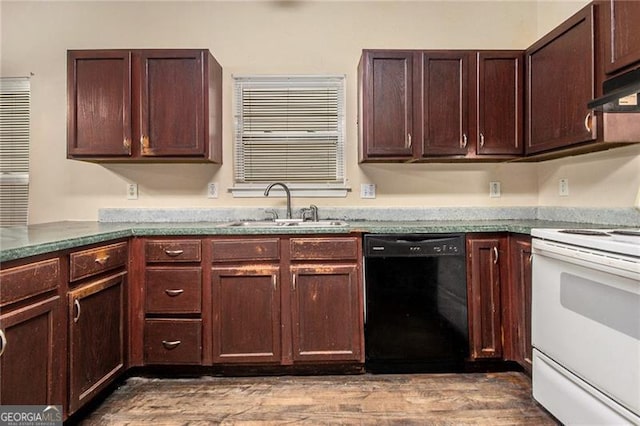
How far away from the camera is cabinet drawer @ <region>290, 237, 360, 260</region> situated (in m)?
2.33

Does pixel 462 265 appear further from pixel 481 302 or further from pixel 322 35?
pixel 322 35

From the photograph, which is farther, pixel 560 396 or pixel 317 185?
pixel 317 185

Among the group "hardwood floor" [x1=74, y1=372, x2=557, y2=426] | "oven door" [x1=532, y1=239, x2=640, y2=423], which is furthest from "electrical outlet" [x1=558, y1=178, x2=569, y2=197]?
"hardwood floor" [x1=74, y1=372, x2=557, y2=426]

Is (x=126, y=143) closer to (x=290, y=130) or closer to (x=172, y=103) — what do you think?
(x=172, y=103)

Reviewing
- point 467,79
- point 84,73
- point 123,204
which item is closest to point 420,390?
point 467,79

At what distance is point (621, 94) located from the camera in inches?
63.6

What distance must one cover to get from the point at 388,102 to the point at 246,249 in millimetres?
1355

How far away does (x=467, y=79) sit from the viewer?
258 centimetres

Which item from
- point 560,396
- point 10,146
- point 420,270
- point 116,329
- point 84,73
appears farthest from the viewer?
point 10,146

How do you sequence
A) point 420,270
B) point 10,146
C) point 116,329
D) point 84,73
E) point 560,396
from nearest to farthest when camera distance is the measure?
1. point 560,396
2. point 116,329
3. point 420,270
4. point 84,73
5. point 10,146

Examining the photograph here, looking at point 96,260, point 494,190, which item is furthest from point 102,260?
point 494,190

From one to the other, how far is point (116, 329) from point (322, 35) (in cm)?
250

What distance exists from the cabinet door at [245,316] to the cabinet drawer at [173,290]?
4.4 inches

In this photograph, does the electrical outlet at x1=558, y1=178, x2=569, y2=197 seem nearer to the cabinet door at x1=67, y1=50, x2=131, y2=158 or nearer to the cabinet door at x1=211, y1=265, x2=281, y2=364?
the cabinet door at x1=211, y1=265, x2=281, y2=364
